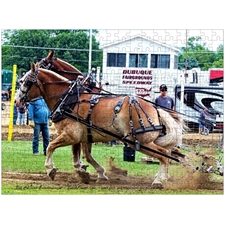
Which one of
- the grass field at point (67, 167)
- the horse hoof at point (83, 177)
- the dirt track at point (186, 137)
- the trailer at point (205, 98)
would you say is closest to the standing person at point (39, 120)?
the grass field at point (67, 167)

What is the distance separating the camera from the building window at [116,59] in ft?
42.5

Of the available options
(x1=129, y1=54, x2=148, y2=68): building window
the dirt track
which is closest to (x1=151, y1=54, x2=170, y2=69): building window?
(x1=129, y1=54, x2=148, y2=68): building window

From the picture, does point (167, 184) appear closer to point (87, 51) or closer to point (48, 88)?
point (48, 88)

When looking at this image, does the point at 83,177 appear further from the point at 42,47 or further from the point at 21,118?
the point at 42,47

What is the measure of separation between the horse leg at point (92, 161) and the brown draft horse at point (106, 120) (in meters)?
0.38

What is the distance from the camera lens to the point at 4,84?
1478 centimetres

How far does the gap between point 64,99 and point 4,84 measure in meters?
4.59

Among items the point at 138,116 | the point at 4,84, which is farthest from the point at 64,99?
the point at 4,84

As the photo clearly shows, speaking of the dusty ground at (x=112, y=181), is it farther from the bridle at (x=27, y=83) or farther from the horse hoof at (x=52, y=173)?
the bridle at (x=27, y=83)

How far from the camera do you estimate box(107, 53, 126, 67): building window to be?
1297cm

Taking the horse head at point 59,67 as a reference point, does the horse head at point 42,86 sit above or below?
below

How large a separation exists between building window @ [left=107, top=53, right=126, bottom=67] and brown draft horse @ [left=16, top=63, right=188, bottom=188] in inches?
97.7

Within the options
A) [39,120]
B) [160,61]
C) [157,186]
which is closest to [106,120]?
[157,186]

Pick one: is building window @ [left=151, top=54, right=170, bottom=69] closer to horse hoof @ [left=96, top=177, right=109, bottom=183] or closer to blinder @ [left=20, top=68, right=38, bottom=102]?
horse hoof @ [left=96, top=177, right=109, bottom=183]
